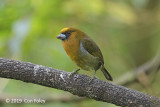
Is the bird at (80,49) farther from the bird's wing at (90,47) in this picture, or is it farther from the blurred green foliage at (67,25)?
the blurred green foliage at (67,25)

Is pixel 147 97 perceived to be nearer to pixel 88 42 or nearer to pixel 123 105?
Result: pixel 123 105

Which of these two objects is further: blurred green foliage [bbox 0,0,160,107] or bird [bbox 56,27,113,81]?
Answer: blurred green foliage [bbox 0,0,160,107]

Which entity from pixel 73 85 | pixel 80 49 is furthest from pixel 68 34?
pixel 73 85

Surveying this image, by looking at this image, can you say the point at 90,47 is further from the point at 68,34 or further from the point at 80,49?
the point at 68,34

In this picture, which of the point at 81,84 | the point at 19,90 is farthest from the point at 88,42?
the point at 19,90

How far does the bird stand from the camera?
393 cm

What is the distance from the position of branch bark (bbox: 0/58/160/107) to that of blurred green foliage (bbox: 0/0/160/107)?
1.53 feet

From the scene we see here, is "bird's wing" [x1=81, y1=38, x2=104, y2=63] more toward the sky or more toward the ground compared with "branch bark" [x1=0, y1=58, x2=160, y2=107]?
more toward the sky

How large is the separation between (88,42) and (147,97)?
1.11 metres

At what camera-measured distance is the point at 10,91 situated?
5785 mm

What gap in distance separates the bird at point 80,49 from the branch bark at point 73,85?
39 cm

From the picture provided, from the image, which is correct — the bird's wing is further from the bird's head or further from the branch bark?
the branch bark

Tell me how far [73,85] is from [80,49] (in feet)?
1.90

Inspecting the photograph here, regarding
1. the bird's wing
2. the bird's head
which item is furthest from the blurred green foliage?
the bird's wing
